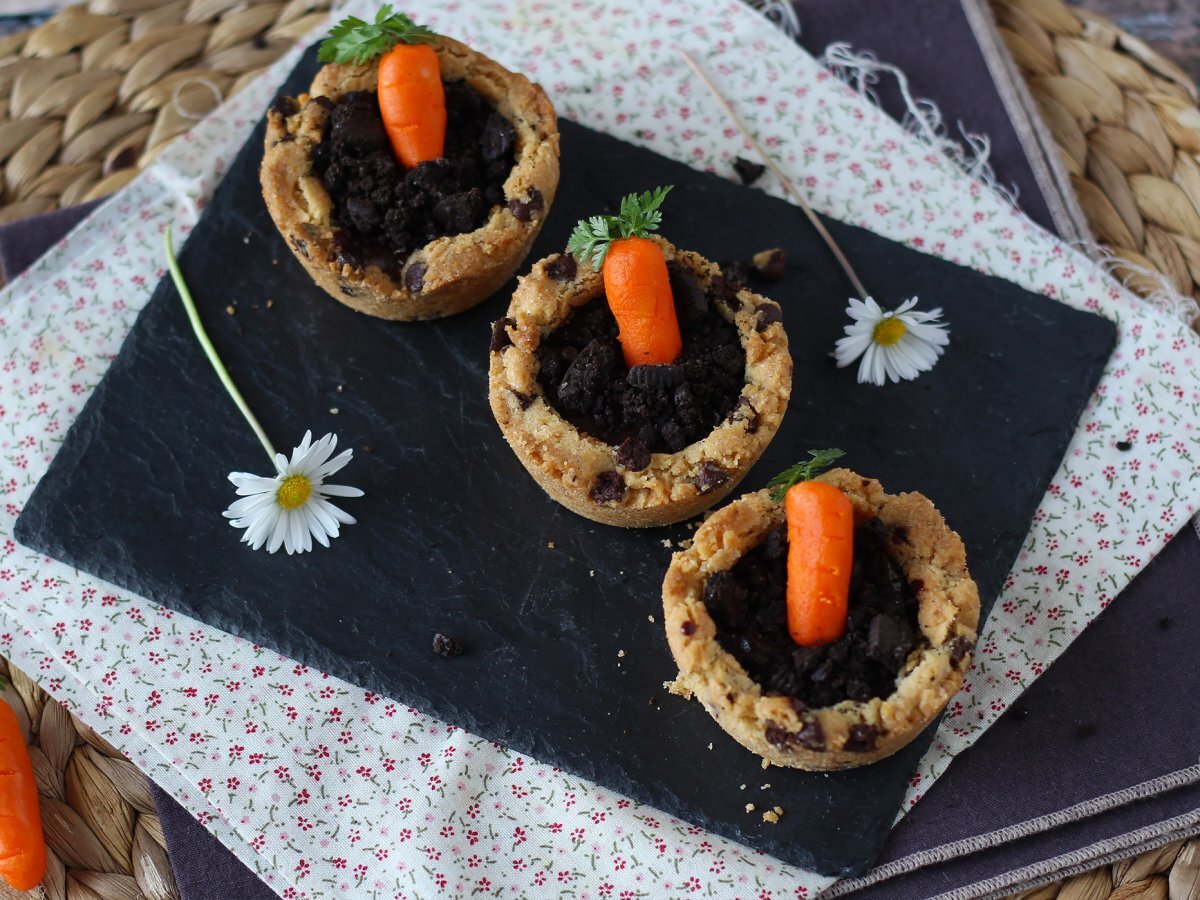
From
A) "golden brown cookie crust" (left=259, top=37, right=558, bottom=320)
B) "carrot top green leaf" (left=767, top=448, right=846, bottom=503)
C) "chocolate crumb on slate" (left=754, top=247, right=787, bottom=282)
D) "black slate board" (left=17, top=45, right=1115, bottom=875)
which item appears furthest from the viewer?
"chocolate crumb on slate" (left=754, top=247, right=787, bottom=282)

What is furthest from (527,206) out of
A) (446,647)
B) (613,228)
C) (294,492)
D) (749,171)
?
(446,647)

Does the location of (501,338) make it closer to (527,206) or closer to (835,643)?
(527,206)

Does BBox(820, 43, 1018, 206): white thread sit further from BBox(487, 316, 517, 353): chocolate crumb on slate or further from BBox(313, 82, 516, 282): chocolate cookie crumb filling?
BBox(487, 316, 517, 353): chocolate crumb on slate

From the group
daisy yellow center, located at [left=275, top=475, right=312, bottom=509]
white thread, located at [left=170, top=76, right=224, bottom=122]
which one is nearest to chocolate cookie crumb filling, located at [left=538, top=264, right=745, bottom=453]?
daisy yellow center, located at [left=275, top=475, right=312, bottom=509]

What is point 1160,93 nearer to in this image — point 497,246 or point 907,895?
point 497,246

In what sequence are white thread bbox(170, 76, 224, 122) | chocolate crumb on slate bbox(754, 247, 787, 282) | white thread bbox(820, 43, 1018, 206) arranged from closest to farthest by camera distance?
1. chocolate crumb on slate bbox(754, 247, 787, 282)
2. white thread bbox(820, 43, 1018, 206)
3. white thread bbox(170, 76, 224, 122)

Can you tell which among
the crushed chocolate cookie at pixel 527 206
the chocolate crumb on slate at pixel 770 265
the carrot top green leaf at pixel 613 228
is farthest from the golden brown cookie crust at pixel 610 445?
the chocolate crumb on slate at pixel 770 265

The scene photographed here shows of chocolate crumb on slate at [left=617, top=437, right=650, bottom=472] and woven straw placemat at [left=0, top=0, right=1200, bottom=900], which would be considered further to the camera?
woven straw placemat at [left=0, top=0, right=1200, bottom=900]
